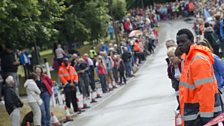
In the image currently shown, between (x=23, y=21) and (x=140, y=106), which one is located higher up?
(x=23, y=21)

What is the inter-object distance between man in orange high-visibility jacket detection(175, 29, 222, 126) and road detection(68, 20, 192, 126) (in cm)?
667

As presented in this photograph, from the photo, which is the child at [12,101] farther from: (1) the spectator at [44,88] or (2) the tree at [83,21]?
(2) the tree at [83,21]

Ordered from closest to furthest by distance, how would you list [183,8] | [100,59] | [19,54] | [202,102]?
[202,102]
[100,59]
[19,54]
[183,8]

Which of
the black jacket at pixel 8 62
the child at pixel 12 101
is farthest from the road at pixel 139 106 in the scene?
the black jacket at pixel 8 62

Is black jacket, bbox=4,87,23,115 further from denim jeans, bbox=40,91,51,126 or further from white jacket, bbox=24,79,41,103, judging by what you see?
denim jeans, bbox=40,91,51,126

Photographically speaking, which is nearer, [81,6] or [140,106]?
[140,106]

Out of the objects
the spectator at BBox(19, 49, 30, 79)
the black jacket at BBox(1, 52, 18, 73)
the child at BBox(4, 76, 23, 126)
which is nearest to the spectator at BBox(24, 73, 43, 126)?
the child at BBox(4, 76, 23, 126)

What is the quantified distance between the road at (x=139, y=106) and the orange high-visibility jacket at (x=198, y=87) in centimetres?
667

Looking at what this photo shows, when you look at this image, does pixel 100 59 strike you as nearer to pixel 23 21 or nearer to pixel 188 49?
pixel 23 21

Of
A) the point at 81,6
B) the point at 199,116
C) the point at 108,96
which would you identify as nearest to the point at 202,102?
the point at 199,116

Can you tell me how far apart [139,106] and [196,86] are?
1236cm

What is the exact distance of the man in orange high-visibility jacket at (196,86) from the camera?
287 inches

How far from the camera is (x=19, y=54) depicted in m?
37.6

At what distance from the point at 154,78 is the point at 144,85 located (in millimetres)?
2144
